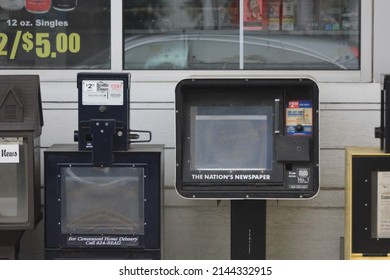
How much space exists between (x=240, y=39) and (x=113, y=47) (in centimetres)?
93

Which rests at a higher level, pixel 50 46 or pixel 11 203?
pixel 50 46

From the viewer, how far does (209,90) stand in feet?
18.2

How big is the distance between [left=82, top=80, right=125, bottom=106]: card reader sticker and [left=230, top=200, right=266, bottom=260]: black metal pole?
97 centimetres

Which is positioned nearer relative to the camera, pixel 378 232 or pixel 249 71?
pixel 378 232

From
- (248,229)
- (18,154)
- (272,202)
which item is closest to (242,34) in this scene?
(272,202)

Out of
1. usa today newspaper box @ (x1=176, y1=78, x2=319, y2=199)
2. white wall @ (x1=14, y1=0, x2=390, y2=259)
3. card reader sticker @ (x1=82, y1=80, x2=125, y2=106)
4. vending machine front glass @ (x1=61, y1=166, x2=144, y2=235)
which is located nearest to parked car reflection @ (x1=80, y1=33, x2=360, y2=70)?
white wall @ (x1=14, y1=0, x2=390, y2=259)

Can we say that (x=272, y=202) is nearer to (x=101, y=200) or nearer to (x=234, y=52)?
(x=234, y=52)

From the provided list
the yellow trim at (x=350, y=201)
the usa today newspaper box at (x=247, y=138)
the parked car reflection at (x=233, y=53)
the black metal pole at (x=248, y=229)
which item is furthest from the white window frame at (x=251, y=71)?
the black metal pole at (x=248, y=229)

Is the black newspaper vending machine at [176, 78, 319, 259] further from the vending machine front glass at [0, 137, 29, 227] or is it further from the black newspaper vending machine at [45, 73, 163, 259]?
the vending machine front glass at [0, 137, 29, 227]

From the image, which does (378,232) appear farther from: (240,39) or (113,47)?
(113,47)

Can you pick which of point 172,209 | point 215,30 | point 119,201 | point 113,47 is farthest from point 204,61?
point 119,201

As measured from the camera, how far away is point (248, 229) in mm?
5539

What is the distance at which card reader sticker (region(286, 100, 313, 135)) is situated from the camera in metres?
5.43

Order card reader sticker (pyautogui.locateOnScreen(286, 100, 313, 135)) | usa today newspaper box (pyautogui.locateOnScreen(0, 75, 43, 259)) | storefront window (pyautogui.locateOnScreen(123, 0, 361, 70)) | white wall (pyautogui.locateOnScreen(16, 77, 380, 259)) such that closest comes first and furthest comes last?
usa today newspaper box (pyautogui.locateOnScreen(0, 75, 43, 259)) < card reader sticker (pyautogui.locateOnScreen(286, 100, 313, 135)) < white wall (pyautogui.locateOnScreen(16, 77, 380, 259)) < storefront window (pyautogui.locateOnScreen(123, 0, 361, 70))
